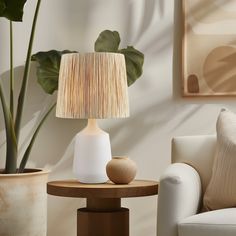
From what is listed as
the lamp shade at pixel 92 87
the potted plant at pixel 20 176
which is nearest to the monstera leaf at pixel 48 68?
the potted plant at pixel 20 176

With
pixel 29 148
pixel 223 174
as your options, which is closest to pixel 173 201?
pixel 223 174

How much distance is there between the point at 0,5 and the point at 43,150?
3.25 ft

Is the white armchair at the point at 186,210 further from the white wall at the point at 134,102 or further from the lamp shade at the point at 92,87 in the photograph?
the white wall at the point at 134,102

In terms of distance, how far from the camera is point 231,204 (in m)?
2.91

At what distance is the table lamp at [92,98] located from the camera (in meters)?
3.21

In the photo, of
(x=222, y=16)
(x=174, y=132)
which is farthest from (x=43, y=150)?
(x=222, y=16)

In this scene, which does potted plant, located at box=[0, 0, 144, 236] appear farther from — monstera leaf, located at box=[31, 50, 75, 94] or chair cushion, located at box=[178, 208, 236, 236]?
chair cushion, located at box=[178, 208, 236, 236]

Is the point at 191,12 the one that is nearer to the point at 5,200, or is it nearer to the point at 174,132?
the point at 174,132

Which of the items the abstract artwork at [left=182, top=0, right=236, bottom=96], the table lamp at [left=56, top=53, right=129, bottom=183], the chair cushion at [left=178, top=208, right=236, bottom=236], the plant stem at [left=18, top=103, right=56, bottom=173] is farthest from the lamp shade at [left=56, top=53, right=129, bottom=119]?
the chair cushion at [left=178, top=208, right=236, bottom=236]

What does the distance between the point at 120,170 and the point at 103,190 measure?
0.17 m

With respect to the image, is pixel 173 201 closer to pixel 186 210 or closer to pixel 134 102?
pixel 186 210

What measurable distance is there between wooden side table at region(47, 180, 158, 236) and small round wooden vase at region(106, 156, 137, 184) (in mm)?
36

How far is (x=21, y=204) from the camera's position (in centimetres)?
321

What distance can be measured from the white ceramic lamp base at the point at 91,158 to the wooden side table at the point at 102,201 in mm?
53
